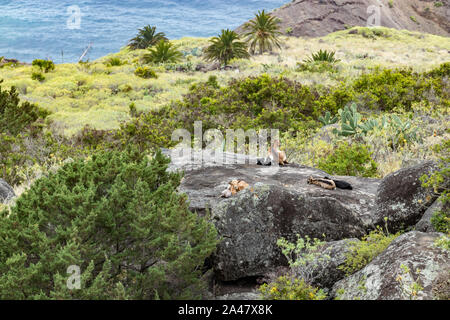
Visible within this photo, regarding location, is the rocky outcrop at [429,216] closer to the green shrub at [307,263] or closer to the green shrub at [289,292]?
the green shrub at [307,263]

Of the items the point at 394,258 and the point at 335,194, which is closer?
the point at 394,258

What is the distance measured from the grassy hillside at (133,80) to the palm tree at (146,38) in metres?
7.88

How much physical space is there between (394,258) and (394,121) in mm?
7782

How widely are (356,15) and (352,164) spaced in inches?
2201

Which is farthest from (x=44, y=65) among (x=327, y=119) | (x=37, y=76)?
(x=327, y=119)

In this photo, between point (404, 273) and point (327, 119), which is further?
point (327, 119)

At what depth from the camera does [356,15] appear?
5753 centimetres

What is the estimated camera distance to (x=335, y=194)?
18.5 feet

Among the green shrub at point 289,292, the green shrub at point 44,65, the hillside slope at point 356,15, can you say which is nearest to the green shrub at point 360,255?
the green shrub at point 289,292

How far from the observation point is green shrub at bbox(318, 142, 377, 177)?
854 cm

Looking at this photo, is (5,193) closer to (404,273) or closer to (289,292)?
(289,292)

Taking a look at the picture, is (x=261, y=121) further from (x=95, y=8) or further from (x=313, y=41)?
(x=95, y=8)

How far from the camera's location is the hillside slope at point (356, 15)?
179 ft
